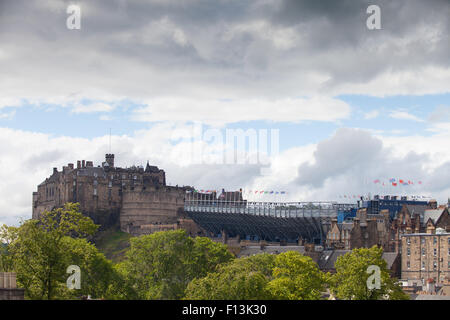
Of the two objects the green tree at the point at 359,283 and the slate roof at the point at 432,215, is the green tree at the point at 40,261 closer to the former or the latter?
the green tree at the point at 359,283

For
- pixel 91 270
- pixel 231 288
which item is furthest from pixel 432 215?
pixel 231 288

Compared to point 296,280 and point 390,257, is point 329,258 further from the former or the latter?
point 296,280

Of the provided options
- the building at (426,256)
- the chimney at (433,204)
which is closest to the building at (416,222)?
the chimney at (433,204)

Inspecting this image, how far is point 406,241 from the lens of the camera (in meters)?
164

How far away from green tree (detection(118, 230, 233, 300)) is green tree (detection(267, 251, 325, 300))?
32.0 ft

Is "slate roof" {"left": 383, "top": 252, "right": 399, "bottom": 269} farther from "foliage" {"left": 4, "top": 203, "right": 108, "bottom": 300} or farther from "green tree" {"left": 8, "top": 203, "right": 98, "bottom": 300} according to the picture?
"green tree" {"left": 8, "top": 203, "right": 98, "bottom": 300}

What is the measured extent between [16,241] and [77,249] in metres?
7.55

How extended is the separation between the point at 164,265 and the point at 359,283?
2383cm

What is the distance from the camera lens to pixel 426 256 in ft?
524

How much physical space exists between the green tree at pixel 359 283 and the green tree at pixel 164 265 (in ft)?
54.8

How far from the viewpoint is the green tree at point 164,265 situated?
105 metres

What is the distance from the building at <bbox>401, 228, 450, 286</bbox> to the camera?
15600 cm
